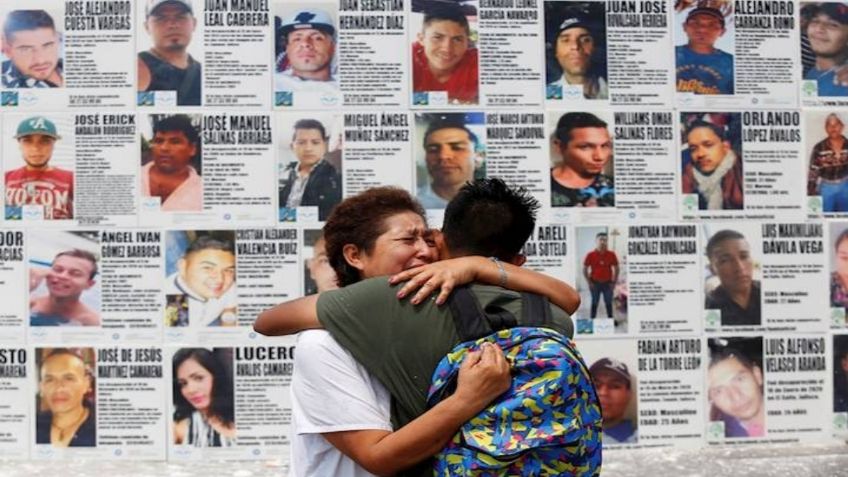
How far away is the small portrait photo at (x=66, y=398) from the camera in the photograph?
4.07 m

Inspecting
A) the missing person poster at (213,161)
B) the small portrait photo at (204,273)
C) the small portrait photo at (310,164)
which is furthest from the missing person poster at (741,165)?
the small portrait photo at (204,273)

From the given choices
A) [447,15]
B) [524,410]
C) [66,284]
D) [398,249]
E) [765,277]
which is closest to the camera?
[524,410]

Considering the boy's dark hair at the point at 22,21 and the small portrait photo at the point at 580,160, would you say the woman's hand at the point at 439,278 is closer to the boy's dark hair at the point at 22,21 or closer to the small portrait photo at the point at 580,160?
the small portrait photo at the point at 580,160

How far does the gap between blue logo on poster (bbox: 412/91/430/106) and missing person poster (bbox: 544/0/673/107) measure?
0.49 metres

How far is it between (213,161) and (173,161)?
158mm

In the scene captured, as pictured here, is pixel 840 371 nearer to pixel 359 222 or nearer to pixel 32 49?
pixel 359 222

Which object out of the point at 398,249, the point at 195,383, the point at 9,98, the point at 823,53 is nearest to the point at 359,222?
the point at 398,249

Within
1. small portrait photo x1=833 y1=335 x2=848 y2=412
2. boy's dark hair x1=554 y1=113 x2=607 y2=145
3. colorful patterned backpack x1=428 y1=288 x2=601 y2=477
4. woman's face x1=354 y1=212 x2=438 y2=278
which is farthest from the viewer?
small portrait photo x1=833 y1=335 x2=848 y2=412

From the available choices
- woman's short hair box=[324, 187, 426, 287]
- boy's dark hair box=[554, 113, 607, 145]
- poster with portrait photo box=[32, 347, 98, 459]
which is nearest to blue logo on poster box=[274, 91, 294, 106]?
boy's dark hair box=[554, 113, 607, 145]

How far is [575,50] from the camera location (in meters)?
4.23

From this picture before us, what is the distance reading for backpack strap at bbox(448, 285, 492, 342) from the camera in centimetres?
189

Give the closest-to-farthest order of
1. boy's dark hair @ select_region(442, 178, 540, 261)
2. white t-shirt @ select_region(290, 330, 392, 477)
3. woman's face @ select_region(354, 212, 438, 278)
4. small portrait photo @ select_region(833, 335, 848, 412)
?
white t-shirt @ select_region(290, 330, 392, 477), boy's dark hair @ select_region(442, 178, 540, 261), woman's face @ select_region(354, 212, 438, 278), small portrait photo @ select_region(833, 335, 848, 412)

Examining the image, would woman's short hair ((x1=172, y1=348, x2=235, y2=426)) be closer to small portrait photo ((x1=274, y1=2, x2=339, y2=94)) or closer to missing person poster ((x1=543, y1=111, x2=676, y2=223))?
small portrait photo ((x1=274, y1=2, x2=339, y2=94))

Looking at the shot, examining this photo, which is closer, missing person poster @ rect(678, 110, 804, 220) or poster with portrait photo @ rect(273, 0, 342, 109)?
poster with portrait photo @ rect(273, 0, 342, 109)
